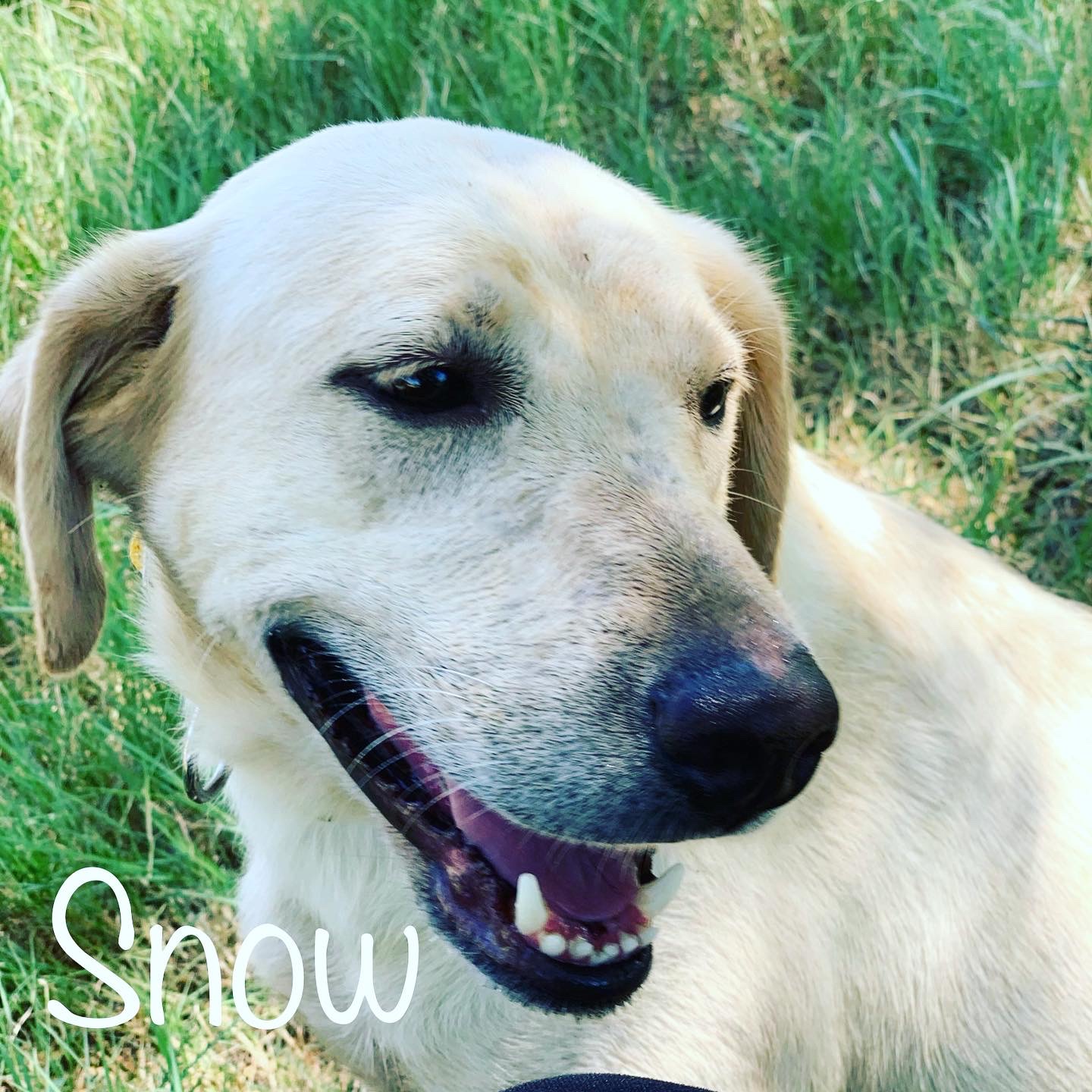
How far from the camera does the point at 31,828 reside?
3.29 meters

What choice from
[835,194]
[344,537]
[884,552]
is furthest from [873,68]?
[344,537]

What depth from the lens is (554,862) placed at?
81.0 inches

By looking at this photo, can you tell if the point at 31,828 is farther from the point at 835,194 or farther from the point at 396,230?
the point at 835,194

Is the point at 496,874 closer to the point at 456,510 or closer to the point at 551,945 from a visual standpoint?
the point at 551,945

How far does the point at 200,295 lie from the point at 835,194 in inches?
107

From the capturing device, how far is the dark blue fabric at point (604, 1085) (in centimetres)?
192

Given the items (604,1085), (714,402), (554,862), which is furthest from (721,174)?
(604,1085)

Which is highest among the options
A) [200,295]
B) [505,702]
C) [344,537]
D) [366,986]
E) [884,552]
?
[200,295]

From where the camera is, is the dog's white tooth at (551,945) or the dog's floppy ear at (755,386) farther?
the dog's floppy ear at (755,386)

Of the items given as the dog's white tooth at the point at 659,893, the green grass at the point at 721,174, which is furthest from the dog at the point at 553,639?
the green grass at the point at 721,174

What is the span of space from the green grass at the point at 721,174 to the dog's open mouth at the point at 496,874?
4.71 feet

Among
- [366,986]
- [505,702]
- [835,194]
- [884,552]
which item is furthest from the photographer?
[835,194]

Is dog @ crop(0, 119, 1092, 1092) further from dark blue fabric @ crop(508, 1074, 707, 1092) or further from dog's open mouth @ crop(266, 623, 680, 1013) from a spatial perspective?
dark blue fabric @ crop(508, 1074, 707, 1092)

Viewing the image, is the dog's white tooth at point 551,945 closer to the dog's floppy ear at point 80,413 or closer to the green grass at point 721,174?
the dog's floppy ear at point 80,413
